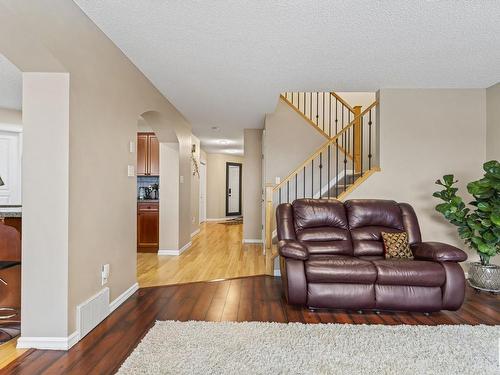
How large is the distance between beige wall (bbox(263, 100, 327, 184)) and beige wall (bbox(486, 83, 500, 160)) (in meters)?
2.50

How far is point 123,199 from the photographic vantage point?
10.7 feet

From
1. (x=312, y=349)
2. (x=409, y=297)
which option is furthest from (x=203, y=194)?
(x=312, y=349)

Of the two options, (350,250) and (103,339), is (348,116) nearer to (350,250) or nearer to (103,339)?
(350,250)

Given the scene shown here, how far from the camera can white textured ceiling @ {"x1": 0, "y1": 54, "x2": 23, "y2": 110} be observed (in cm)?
359

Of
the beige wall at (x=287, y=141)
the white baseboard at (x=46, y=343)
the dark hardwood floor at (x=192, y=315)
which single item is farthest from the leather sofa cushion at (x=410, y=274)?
the beige wall at (x=287, y=141)

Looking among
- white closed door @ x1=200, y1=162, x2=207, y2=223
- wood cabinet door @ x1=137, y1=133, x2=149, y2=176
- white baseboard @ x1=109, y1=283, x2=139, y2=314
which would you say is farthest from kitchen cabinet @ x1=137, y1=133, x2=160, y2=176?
white closed door @ x1=200, y1=162, x2=207, y2=223

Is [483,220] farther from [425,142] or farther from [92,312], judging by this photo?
[92,312]

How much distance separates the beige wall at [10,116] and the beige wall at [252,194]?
14.0 feet

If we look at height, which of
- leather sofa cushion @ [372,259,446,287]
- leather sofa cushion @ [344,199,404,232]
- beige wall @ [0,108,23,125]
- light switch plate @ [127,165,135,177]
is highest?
beige wall @ [0,108,23,125]

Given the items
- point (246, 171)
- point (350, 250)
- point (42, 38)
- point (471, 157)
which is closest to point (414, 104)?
point (471, 157)

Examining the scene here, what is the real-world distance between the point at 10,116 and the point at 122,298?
14.1 feet

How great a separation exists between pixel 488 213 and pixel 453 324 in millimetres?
1526

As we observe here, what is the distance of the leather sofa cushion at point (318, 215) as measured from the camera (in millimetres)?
3699

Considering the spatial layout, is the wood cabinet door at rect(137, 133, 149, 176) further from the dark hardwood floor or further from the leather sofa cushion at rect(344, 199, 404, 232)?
the leather sofa cushion at rect(344, 199, 404, 232)
